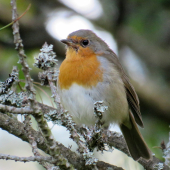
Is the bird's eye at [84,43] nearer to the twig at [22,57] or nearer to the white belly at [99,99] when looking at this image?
the white belly at [99,99]

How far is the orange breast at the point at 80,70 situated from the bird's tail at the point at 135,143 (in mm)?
961

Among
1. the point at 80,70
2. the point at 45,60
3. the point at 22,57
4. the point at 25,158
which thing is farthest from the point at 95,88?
the point at 22,57

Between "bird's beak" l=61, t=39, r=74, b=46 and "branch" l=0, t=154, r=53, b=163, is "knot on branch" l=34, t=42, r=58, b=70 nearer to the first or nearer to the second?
"branch" l=0, t=154, r=53, b=163

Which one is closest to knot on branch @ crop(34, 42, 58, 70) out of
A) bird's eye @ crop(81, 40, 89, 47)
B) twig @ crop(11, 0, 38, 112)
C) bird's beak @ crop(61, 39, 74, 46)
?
twig @ crop(11, 0, 38, 112)

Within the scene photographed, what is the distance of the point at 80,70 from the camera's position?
12.2ft

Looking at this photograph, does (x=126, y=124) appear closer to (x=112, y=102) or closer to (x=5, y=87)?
(x=112, y=102)

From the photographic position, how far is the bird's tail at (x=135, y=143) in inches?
148

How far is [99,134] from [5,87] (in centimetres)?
95

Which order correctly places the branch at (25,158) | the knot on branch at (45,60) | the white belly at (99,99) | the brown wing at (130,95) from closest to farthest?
the branch at (25,158) < the knot on branch at (45,60) < the white belly at (99,99) < the brown wing at (130,95)

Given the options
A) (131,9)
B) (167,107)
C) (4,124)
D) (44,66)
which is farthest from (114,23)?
(4,124)

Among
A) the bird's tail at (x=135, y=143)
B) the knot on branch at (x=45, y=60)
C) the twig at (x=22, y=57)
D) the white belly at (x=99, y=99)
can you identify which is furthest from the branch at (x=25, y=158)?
the bird's tail at (x=135, y=143)

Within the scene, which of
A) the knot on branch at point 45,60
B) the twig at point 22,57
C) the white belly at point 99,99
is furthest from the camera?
the white belly at point 99,99

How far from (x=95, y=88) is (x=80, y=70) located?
12.7 inches

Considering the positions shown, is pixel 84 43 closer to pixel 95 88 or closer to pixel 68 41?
pixel 68 41
